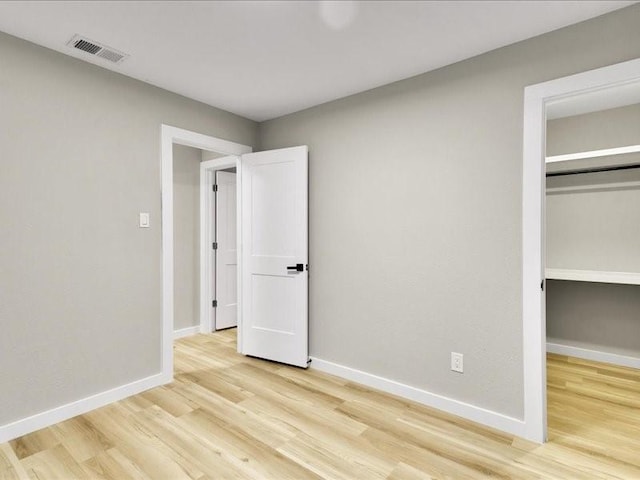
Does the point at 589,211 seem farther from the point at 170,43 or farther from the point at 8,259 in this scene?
the point at 8,259

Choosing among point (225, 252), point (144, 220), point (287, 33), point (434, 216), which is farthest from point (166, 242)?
point (434, 216)

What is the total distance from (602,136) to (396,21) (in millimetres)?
2712

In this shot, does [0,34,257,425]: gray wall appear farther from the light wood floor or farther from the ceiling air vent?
the light wood floor

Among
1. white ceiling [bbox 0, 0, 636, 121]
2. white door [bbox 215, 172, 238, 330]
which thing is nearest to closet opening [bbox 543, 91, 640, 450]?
white ceiling [bbox 0, 0, 636, 121]

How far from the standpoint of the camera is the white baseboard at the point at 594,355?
3140 millimetres

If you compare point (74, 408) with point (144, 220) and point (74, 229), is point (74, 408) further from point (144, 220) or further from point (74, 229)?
point (144, 220)

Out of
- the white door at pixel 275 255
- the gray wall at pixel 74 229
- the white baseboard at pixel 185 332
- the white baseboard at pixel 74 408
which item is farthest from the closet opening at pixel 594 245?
the white baseboard at pixel 185 332

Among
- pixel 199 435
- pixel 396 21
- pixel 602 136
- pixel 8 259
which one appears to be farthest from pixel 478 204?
pixel 8 259

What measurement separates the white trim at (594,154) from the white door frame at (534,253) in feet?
5.63

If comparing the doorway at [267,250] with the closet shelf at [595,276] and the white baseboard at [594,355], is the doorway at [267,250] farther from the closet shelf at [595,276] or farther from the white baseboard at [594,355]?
the white baseboard at [594,355]

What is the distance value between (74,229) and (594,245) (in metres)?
4.59

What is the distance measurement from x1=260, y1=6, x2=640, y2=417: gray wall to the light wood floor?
0.33 metres

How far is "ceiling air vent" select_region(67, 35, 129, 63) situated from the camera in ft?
6.87

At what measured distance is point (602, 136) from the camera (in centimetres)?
327
